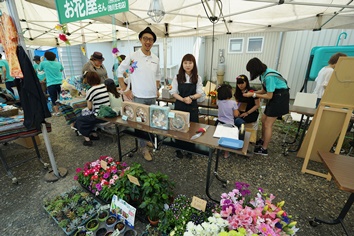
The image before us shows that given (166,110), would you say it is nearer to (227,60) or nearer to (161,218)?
(161,218)

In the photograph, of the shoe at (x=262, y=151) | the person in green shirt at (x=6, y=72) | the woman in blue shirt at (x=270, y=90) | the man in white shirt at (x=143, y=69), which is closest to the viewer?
the man in white shirt at (x=143, y=69)

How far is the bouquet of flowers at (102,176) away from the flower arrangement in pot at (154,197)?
1.24 ft

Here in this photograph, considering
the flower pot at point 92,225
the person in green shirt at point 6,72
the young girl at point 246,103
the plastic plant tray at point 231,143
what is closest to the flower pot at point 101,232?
the flower pot at point 92,225

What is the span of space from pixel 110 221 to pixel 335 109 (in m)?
3.19

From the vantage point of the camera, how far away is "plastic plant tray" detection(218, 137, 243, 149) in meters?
1.55

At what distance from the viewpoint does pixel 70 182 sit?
94.3 inches

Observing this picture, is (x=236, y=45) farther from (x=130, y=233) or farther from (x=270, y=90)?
(x=130, y=233)

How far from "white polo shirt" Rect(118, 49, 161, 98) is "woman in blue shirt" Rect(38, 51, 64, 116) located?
3.31 metres

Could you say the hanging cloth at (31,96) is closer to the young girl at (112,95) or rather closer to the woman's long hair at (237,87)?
the young girl at (112,95)

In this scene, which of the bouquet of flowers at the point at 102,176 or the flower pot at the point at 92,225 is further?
the bouquet of flowers at the point at 102,176

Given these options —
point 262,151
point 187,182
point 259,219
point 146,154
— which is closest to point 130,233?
point 187,182

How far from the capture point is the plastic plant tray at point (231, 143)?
5.07 ft

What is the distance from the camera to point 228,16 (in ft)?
11.8

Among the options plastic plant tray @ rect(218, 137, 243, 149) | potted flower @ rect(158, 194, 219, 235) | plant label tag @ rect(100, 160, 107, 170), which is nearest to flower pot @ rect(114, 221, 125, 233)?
potted flower @ rect(158, 194, 219, 235)
